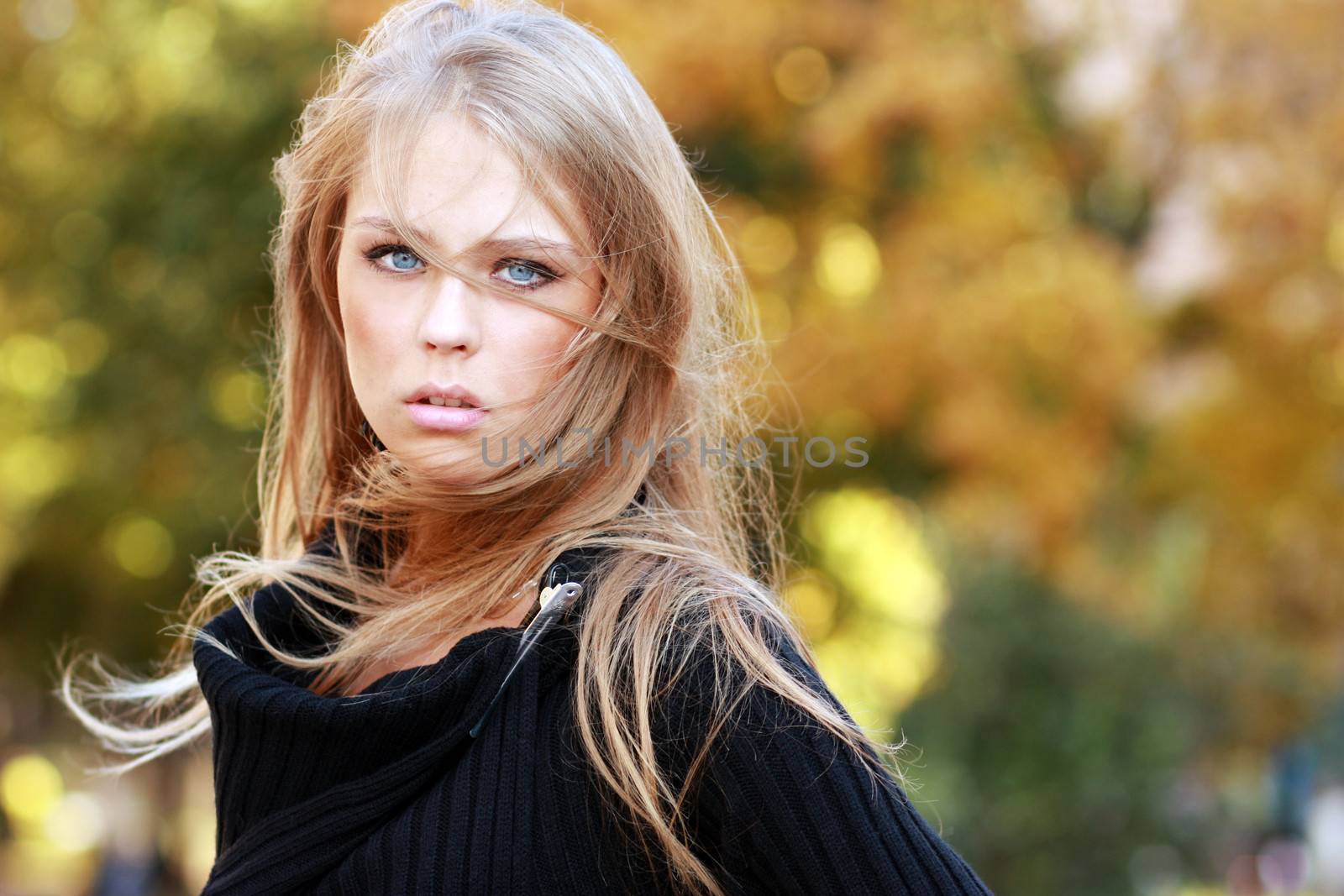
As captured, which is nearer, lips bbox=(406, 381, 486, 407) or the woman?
the woman

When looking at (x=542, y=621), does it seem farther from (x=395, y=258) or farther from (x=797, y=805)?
(x=395, y=258)

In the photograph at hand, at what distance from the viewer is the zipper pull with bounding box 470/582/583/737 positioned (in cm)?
159

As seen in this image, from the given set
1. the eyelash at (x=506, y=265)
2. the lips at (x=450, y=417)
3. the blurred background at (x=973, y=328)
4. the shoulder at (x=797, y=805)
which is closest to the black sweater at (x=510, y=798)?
the shoulder at (x=797, y=805)

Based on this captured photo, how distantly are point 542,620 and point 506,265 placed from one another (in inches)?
16.4

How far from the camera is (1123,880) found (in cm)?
677

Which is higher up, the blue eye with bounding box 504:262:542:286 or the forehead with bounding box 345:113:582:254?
the forehead with bounding box 345:113:582:254

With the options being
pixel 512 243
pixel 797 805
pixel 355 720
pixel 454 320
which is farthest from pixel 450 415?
pixel 797 805

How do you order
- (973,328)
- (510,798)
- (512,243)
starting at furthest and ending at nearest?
(973,328)
(512,243)
(510,798)

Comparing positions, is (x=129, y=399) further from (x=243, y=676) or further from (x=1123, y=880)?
(x=243, y=676)

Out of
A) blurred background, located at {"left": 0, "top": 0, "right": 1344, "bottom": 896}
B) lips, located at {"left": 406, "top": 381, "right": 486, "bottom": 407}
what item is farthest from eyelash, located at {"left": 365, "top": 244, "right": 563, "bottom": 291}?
blurred background, located at {"left": 0, "top": 0, "right": 1344, "bottom": 896}

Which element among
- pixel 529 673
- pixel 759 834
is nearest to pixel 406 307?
pixel 529 673

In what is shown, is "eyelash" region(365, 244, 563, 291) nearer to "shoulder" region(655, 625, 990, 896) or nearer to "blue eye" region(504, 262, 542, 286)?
"blue eye" region(504, 262, 542, 286)

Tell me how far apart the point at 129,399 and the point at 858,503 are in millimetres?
3774

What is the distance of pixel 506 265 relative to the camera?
67.3 inches
